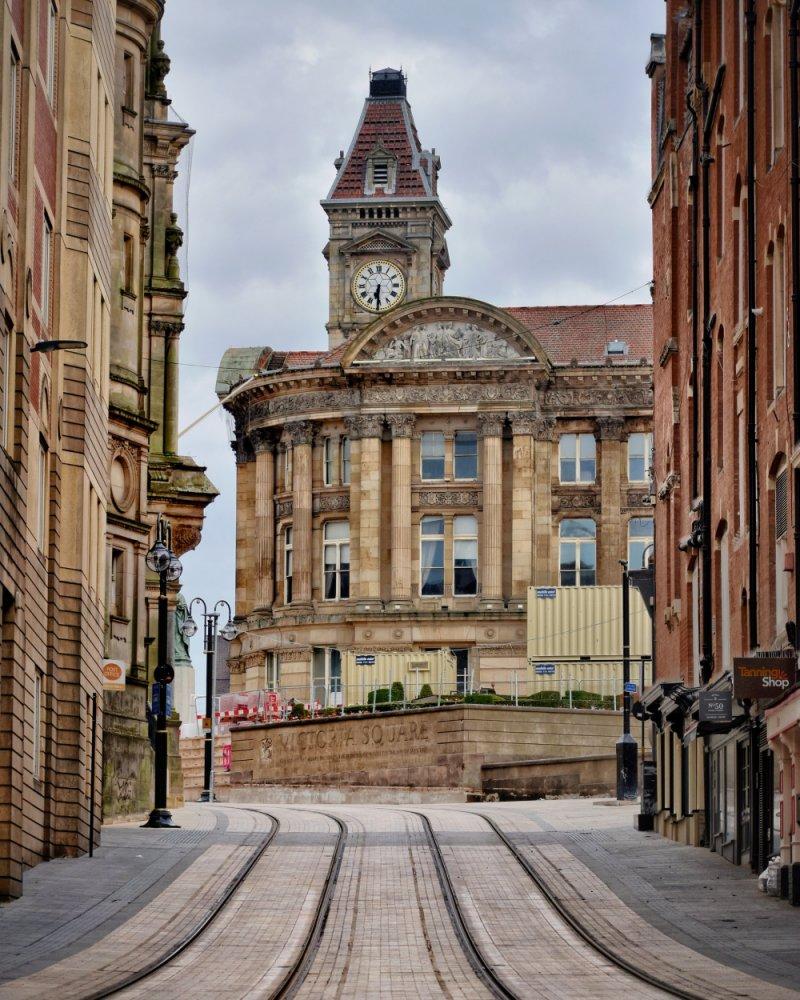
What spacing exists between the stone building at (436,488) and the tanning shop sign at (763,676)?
179 feet

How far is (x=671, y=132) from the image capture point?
49.9 meters

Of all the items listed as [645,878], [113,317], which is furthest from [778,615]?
[113,317]

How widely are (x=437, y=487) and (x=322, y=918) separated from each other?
60581 millimetres

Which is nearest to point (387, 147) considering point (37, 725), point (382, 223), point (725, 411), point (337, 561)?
point (382, 223)

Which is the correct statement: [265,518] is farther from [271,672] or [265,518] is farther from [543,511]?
[543,511]

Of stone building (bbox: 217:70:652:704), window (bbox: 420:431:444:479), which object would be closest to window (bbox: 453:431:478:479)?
stone building (bbox: 217:70:652:704)

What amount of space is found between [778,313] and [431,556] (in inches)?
2155

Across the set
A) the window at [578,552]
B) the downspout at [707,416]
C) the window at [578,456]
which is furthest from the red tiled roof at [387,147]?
the downspout at [707,416]

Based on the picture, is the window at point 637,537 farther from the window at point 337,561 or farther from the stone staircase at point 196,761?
the stone staircase at point 196,761

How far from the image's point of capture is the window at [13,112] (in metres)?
30.4

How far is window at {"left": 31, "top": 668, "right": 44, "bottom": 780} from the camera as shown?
3438 centimetres

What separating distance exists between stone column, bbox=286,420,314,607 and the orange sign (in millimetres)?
44262

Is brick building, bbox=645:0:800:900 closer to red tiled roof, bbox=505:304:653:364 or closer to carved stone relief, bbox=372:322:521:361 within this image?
carved stone relief, bbox=372:322:521:361

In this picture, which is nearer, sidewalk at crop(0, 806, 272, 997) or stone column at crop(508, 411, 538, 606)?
sidewalk at crop(0, 806, 272, 997)
